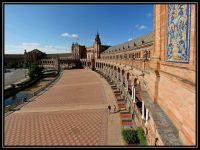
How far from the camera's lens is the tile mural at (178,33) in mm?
5133

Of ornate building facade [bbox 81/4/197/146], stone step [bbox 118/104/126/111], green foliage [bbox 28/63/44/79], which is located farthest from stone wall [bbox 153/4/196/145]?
green foliage [bbox 28/63/44/79]

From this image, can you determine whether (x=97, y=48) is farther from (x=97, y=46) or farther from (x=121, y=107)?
(x=121, y=107)

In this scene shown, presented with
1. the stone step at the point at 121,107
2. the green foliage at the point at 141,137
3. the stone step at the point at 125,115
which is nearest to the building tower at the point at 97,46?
the stone step at the point at 121,107

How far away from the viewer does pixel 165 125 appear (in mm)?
6164

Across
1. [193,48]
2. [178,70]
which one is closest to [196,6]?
[193,48]

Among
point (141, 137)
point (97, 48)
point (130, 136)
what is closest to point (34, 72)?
point (97, 48)

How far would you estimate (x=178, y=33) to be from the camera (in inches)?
228

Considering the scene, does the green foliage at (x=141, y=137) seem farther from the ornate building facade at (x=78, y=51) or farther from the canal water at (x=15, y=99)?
the ornate building facade at (x=78, y=51)

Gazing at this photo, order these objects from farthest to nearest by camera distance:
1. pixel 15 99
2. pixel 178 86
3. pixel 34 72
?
pixel 34 72
pixel 15 99
pixel 178 86

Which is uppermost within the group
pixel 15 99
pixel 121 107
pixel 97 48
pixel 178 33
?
pixel 97 48

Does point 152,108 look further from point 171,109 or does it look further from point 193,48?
point 193,48

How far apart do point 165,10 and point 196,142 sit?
5793 mm

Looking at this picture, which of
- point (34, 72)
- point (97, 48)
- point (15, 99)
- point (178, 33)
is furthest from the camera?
point (97, 48)

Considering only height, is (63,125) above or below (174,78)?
below
